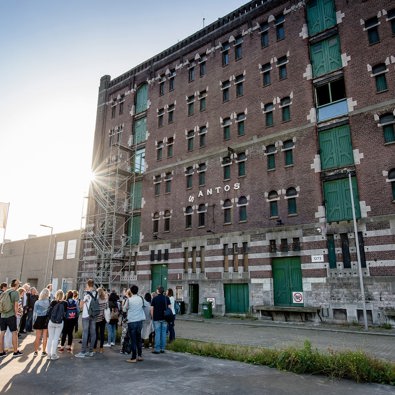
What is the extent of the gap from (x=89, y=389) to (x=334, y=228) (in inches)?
669

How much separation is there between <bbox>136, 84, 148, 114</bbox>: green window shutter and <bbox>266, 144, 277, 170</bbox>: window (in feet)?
53.1

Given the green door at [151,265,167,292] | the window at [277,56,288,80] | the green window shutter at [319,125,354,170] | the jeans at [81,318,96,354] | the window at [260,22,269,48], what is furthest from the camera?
the green door at [151,265,167,292]

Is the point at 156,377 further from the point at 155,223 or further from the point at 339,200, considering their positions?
the point at 155,223

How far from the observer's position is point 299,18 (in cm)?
2470

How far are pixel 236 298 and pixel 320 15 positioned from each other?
21.5m

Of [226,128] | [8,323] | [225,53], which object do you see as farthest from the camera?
[225,53]

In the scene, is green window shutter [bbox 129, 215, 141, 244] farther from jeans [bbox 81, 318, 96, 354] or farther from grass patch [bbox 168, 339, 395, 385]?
grass patch [bbox 168, 339, 395, 385]

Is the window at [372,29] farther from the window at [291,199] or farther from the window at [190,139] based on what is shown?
the window at [190,139]

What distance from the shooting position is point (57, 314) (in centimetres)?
1019

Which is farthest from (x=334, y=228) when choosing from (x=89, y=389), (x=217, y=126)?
(x=89, y=389)

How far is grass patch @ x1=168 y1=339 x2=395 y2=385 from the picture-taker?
743 centimetres

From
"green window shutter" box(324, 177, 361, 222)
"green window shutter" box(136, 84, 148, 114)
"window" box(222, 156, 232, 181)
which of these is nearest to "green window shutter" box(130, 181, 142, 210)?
"green window shutter" box(136, 84, 148, 114)

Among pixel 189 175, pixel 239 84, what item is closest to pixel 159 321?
pixel 189 175

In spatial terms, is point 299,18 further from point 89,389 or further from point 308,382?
point 89,389
